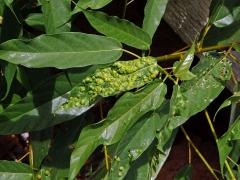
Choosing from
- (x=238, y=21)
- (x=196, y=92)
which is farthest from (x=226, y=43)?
(x=196, y=92)

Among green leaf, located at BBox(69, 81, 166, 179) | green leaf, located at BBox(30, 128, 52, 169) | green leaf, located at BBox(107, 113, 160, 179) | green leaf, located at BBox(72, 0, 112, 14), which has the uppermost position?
green leaf, located at BBox(72, 0, 112, 14)

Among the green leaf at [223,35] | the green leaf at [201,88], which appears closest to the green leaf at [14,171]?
the green leaf at [201,88]

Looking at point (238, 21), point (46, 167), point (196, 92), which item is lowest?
point (46, 167)

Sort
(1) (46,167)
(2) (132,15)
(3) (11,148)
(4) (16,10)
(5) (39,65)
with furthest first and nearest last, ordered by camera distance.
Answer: (3) (11,148)
(2) (132,15)
(1) (46,167)
(4) (16,10)
(5) (39,65)

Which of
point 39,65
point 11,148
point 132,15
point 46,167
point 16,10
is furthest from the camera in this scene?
point 11,148

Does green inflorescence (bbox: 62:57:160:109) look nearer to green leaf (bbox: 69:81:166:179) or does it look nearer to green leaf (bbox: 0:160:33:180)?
green leaf (bbox: 69:81:166:179)

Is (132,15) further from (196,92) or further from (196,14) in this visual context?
(196,92)

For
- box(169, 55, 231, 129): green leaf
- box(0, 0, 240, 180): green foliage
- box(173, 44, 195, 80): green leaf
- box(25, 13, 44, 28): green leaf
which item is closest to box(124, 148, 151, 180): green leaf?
box(0, 0, 240, 180): green foliage
